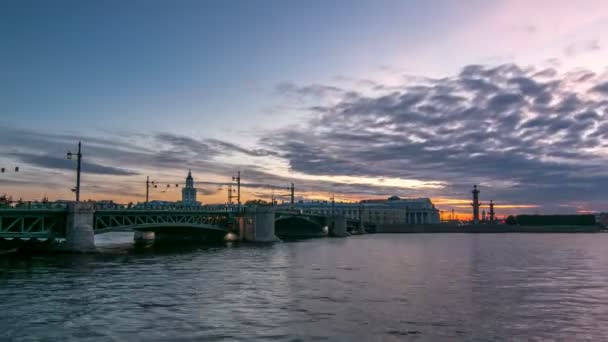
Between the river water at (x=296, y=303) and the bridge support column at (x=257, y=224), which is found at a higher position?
the bridge support column at (x=257, y=224)

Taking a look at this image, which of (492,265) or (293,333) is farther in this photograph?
(492,265)

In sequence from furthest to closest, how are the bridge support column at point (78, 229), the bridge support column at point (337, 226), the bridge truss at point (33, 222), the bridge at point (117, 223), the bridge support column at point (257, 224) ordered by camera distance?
the bridge support column at point (337, 226) < the bridge support column at point (257, 224) < the bridge support column at point (78, 229) < the bridge at point (117, 223) < the bridge truss at point (33, 222)

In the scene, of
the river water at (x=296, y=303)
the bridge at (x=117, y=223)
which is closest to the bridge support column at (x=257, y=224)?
the bridge at (x=117, y=223)

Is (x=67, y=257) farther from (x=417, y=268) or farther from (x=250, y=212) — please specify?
(x=250, y=212)

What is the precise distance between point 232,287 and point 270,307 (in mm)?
8754

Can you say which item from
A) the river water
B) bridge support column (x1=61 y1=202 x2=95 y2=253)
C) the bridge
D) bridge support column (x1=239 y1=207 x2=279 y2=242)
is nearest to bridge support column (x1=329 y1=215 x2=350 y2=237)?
the bridge

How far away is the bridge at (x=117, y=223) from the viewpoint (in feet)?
218

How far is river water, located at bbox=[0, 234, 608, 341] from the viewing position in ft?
86.0

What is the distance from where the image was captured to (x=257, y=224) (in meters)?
111

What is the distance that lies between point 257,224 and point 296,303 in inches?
3060

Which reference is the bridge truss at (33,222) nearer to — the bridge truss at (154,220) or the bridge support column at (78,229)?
the bridge support column at (78,229)

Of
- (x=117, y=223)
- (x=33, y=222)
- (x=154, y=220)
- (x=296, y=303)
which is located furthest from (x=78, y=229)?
(x=296, y=303)

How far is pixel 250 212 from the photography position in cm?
11169

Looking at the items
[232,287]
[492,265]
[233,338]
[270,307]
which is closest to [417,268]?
[492,265]
